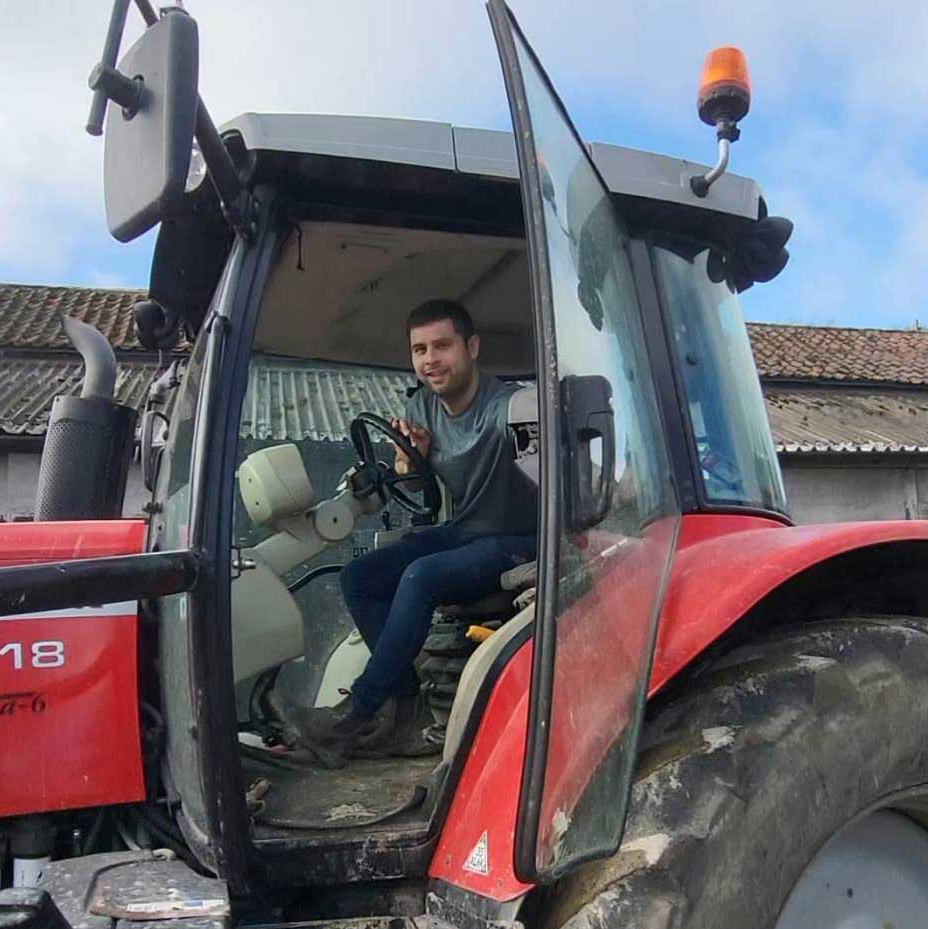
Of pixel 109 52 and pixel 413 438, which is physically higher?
pixel 109 52

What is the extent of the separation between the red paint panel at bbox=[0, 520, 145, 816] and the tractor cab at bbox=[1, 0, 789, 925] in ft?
0.23

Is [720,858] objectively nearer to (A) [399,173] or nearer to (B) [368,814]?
(B) [368,814]

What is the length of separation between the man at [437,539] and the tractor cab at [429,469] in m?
0.06

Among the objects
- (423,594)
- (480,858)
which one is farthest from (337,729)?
(480,858)

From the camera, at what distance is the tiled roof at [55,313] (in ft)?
46.2

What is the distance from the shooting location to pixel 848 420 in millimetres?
15883

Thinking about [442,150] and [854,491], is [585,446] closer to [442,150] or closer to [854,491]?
[442,150]

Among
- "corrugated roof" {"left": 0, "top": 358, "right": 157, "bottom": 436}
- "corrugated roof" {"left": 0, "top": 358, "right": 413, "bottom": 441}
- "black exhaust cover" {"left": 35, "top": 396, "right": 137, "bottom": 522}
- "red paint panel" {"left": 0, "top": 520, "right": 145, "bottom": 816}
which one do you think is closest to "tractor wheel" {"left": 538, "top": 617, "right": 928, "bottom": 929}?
"red paint panel" {"left": 0, "top": 520, "right": 145, "bottom": 816}

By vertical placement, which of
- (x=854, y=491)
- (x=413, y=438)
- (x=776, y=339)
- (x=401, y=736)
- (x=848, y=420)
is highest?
(x=776, y=339)

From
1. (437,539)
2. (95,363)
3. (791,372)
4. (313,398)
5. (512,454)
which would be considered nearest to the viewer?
(95,363)

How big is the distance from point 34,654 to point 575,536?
3.80ft

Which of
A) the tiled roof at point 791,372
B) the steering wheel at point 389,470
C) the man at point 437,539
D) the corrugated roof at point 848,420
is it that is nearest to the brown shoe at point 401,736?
the man at point 437,539

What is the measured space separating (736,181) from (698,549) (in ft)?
2.86

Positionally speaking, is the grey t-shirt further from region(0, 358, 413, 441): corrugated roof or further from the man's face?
region(0, 358, 413, 441): corrugated roof
